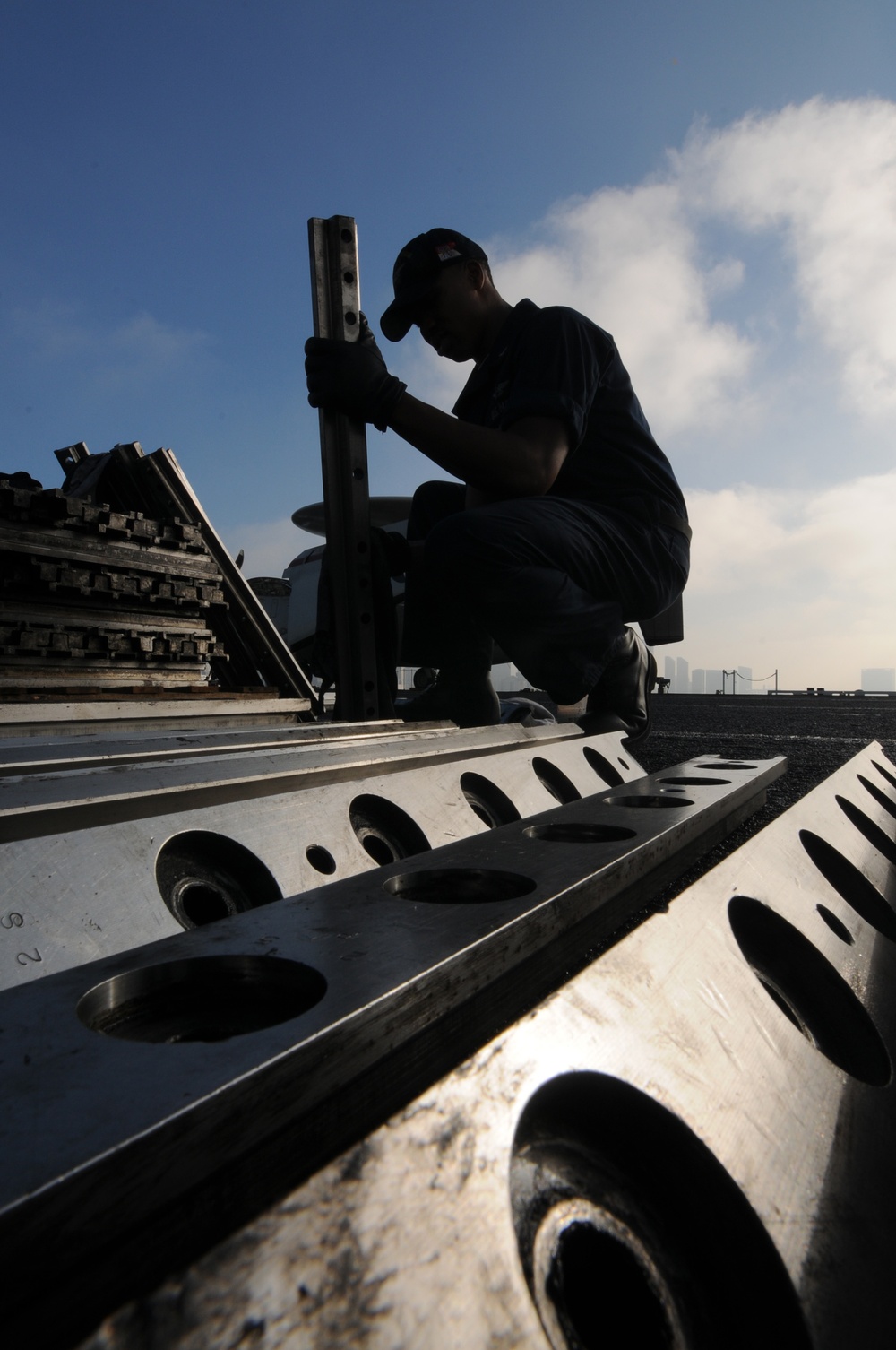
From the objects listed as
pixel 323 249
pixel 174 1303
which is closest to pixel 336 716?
pixel 323 249

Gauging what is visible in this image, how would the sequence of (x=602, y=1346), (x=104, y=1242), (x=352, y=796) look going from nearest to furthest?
(x=104, y=1242) < (x=602, y=1346) < (x=352, y=796)

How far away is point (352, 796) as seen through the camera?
3.71ft

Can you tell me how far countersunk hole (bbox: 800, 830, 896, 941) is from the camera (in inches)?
43.4

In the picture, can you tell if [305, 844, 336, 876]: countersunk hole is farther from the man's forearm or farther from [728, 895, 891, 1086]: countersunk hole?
the man's forearm

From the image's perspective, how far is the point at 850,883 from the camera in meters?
1.18

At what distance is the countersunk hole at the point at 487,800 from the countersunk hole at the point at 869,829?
598 mm

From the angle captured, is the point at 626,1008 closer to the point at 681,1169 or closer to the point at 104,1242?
the point at 681,1169

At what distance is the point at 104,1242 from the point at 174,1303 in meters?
0.03

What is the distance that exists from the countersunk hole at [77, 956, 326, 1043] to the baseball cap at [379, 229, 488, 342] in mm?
2621

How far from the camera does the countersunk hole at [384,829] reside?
1.16 meters

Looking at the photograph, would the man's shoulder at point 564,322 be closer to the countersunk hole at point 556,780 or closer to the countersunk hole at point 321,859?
the countersunk hole at point 556,780

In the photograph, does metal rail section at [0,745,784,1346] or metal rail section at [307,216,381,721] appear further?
metal rail section at [307,216,381,721]

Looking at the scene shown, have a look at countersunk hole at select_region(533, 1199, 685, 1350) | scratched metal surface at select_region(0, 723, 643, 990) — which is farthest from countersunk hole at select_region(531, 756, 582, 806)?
countersunk hole at select_region(533, 1199, 685, 1350)

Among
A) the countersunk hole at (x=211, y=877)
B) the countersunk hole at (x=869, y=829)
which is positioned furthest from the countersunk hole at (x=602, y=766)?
the countersunk hole at (x=211, y=877)
